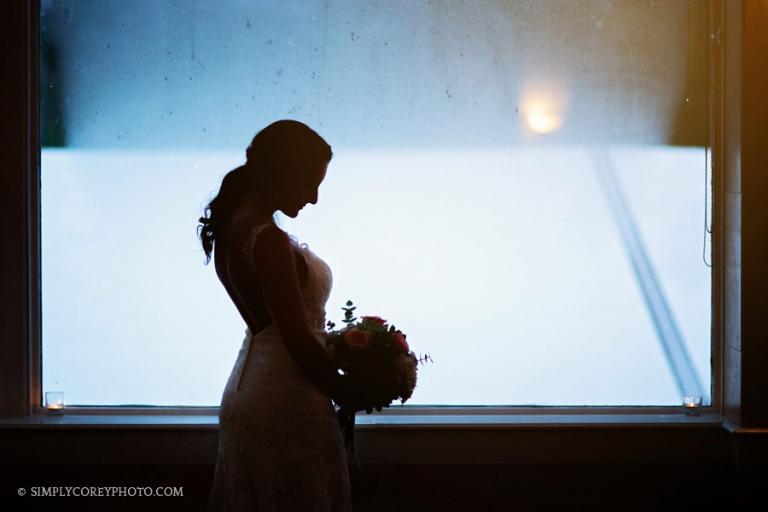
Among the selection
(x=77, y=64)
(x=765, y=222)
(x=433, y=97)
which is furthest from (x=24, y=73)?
(x=765, y=222)

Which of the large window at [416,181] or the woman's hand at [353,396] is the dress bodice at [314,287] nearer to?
the woman's hand at [353,396]

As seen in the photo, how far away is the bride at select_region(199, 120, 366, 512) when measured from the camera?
2.26 metres

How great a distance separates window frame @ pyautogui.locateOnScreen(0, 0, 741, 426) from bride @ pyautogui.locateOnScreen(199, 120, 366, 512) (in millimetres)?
1061

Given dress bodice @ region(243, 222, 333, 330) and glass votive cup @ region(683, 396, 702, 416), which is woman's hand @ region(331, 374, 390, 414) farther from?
glass votive cup @ region(683, 396, 702, 416)

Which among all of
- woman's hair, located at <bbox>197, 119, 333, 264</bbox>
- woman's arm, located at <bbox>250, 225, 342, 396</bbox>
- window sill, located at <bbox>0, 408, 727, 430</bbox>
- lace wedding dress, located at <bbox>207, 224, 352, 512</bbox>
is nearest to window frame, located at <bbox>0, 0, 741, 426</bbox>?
window sill, located at <bbox>0, 408, 727, 430</bbox>

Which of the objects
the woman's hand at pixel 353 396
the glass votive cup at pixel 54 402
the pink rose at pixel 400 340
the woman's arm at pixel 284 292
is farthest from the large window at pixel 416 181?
the woman's arm at pixel 284 292

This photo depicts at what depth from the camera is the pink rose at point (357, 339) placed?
8.13 feet

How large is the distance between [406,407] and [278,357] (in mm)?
1300

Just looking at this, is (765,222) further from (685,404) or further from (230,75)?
(230,75)

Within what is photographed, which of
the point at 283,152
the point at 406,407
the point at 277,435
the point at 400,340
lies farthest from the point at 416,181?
the point at 277,435

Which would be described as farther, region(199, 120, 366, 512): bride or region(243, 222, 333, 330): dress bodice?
region(243, 222, 333, 330): dress bodice

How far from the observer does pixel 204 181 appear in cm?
354

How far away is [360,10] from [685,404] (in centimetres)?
199

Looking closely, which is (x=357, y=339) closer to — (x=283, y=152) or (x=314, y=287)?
(x=314, y=287)
